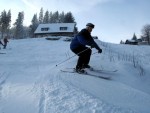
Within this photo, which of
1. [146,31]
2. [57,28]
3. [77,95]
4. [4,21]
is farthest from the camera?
[146,31]

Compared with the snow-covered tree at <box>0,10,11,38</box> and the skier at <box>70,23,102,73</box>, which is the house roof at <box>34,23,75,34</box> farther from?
the skier at <box>70,23,102,73</box>

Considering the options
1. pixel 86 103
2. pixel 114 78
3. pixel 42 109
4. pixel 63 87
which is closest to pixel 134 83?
pixel 114 78

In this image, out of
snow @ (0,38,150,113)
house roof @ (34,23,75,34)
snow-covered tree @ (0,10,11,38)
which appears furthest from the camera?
snow-covered tree @ (0,10,11,38)

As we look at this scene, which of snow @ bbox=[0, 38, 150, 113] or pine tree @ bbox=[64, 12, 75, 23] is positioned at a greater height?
pine tree @ bbox=[64, 12, 75, 23]

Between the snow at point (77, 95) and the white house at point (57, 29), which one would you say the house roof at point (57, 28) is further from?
the snow at point (77, 95)

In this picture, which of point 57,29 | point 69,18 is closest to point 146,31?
point 69,18

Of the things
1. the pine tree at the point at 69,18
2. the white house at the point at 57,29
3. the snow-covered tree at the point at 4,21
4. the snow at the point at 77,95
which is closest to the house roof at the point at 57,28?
the white house at the point at 57,29

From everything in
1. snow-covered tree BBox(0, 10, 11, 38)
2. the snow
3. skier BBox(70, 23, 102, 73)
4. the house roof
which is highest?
snow-covered tree BBox(0, 10, 11, 38)

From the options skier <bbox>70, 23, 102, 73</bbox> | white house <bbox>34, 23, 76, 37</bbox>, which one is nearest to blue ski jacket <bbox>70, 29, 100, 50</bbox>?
skier <bbox>70, 23, 102, 73</bbox>

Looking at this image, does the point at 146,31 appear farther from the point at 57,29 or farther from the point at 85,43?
the point at 85,43

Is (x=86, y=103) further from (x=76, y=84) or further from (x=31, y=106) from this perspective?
(x=76, y=84)

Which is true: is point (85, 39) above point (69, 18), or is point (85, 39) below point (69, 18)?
below

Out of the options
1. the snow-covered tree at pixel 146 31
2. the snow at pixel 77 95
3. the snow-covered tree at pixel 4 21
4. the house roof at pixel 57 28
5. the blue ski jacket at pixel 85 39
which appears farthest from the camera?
the snow-covered tree at pixel 146 31

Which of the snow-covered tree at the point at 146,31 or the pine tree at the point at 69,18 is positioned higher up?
the pine tree at the point at 69,18
